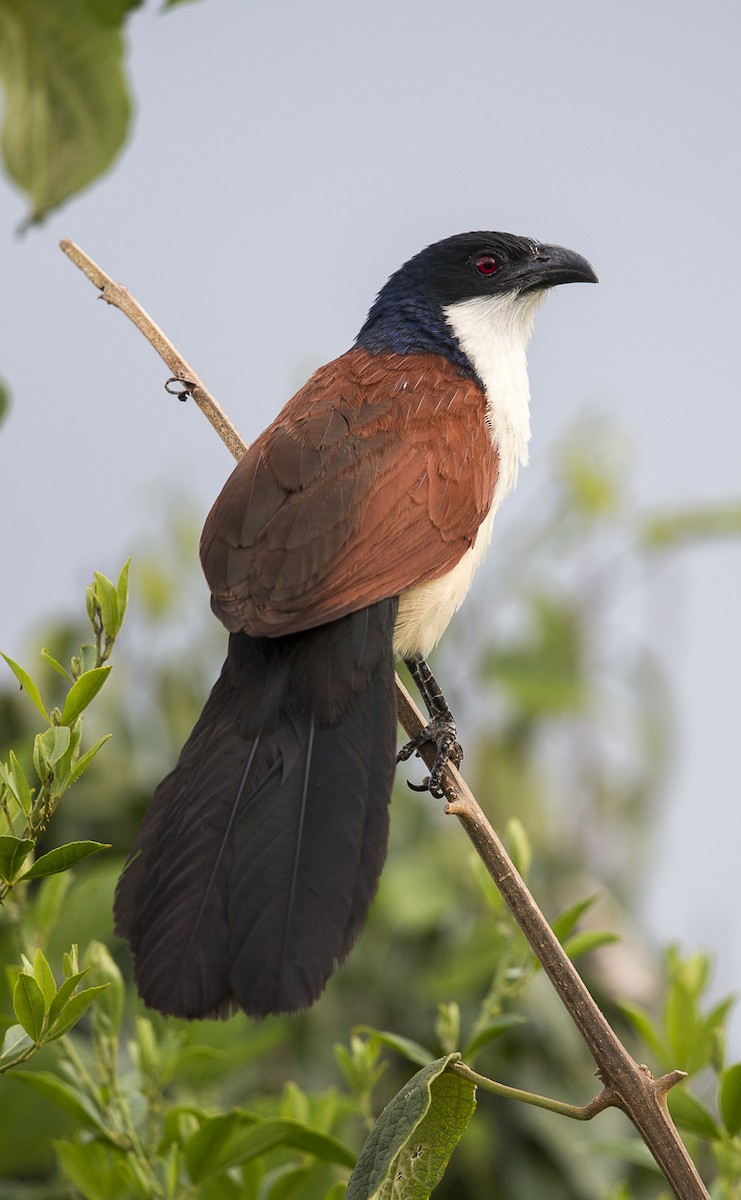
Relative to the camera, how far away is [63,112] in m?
1.86

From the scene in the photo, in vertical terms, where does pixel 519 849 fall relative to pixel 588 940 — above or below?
above

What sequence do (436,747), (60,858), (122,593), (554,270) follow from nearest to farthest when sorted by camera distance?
(60,858) < (122,593) < (436,747) < (554,270)

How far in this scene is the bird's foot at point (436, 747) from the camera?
1919 millimetres

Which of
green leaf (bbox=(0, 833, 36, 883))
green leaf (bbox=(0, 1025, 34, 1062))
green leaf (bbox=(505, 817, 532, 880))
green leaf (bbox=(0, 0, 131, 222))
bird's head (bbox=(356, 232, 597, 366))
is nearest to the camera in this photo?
green leaf (bbox=(0, 833, 36, 883))

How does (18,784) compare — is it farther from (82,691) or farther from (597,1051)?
(597,1051)

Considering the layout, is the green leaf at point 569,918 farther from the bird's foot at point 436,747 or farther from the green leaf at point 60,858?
the green leaf at point 60,858

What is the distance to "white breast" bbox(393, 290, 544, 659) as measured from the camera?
6.71 feet

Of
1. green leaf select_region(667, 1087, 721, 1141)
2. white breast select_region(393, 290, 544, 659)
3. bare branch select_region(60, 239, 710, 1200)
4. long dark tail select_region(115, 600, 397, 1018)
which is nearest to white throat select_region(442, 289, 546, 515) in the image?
white breast select_region(393, 290, 544, 659)

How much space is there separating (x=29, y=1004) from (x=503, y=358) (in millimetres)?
1641

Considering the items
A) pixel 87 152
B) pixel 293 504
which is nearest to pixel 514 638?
pixel 293 504

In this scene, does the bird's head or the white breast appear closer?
the white breast

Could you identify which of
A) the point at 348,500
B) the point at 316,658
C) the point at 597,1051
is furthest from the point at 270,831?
the point at 348,500

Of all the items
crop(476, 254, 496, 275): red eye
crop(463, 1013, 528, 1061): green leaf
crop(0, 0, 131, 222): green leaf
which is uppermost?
crop(0, 0, 131, 222): green leaf

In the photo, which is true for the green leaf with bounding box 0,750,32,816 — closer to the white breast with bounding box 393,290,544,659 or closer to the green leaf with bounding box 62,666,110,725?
the green leaf with bounding box 62,666,110,725
